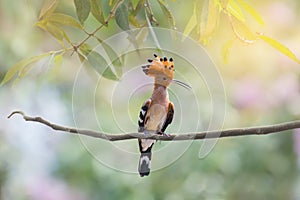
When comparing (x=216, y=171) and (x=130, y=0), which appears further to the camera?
(x=216, y=171)

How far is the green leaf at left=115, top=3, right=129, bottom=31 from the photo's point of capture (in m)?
0.49

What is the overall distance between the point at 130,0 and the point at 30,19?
65 centimetres

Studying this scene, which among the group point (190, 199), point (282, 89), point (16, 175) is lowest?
point (16, 175)

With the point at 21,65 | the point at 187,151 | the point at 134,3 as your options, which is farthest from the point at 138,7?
the point at 187,151

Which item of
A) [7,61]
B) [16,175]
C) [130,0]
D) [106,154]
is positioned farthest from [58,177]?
[130,0]

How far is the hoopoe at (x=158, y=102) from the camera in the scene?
45 centimetres

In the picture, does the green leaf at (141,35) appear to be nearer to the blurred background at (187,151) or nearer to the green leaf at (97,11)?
the green leaf at (97,11)

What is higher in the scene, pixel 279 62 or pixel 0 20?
pixel 279 62

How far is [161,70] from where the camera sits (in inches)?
18.0

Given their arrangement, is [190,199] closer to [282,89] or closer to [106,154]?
[282,89]

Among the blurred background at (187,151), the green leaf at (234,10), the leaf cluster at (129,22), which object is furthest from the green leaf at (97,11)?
the blurred background at (187,151)

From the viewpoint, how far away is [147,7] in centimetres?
51

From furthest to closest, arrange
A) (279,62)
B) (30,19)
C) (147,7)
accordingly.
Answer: (279,62), (30,19), (147,7)

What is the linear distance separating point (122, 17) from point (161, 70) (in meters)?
0.07
